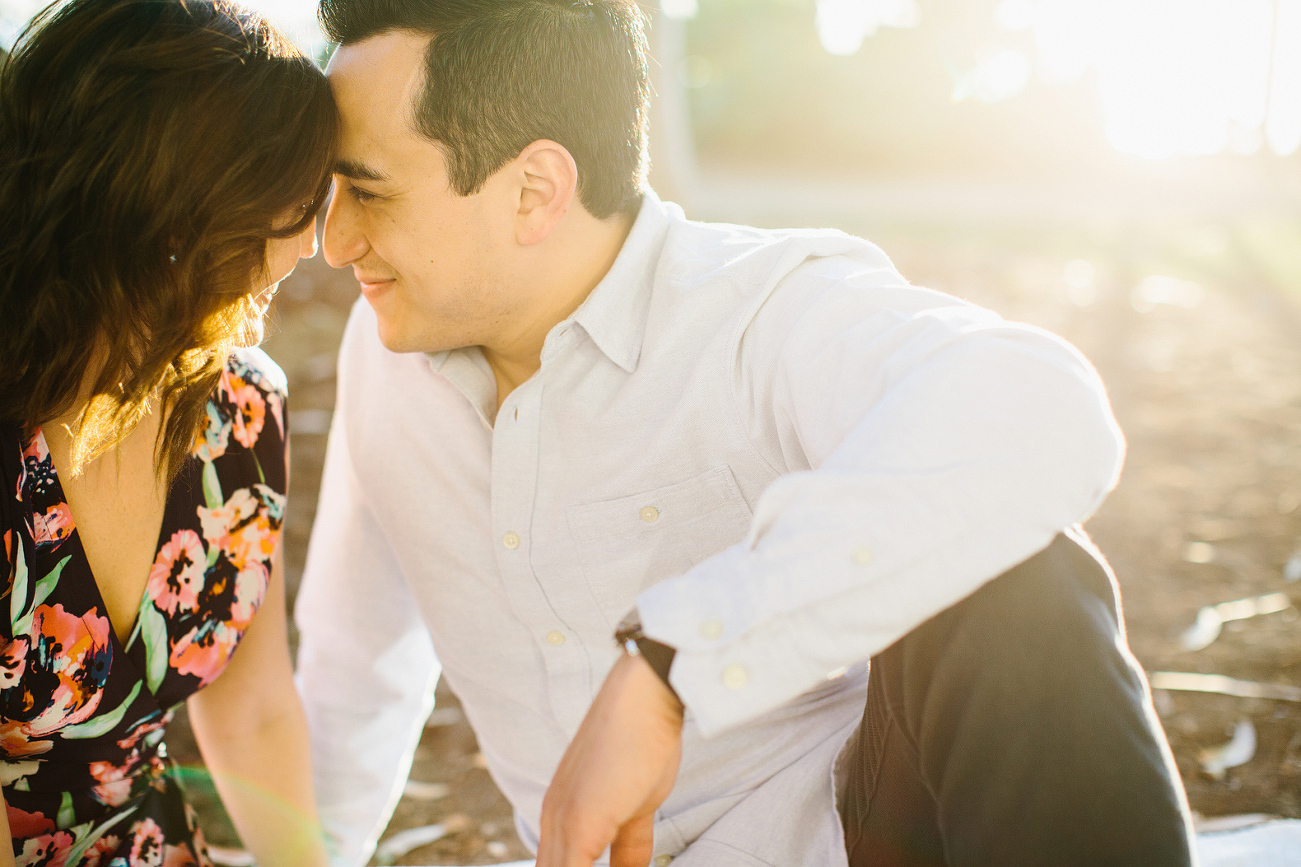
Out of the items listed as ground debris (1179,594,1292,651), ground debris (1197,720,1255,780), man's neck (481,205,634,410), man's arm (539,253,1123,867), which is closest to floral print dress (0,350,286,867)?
man's neck (481,205,634,410)

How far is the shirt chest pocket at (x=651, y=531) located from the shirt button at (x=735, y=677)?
65 cm

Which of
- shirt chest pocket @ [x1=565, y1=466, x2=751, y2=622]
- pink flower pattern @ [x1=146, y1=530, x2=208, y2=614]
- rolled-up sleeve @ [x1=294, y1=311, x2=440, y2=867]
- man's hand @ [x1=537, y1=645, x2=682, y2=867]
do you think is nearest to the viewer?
man's hand @ [x1=537, y1=645, x2=682, y2=867]

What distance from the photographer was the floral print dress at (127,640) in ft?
5.24

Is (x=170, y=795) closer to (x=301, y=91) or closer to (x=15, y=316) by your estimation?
(x=15, y=316)

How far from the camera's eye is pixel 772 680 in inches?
49.5

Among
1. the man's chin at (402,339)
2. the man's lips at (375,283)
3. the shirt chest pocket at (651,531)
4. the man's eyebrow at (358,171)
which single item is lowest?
the shirt chest pocket at (651,531)

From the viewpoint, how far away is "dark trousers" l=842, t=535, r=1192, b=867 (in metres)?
1.20

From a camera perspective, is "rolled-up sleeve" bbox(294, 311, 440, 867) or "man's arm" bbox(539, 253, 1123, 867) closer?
"man's arm" bbox(539, 253, 1123, 867)

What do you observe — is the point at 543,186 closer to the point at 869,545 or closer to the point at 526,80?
the point at 526,80

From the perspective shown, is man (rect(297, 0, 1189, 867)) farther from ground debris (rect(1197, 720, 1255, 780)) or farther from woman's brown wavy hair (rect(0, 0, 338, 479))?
ground debris (rect(1197, 720, 1255, 780))

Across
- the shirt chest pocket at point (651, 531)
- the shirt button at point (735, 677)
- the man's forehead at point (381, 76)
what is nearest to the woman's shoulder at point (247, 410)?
the man's forehead at point (381, 76)

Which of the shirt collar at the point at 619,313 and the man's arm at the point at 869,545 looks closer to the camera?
the man's arm at the point at 869,545

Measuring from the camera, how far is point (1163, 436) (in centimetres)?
539

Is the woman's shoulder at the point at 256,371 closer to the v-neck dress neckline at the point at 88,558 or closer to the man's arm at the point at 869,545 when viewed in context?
the v-neck dress neckline at the point at 88,558
